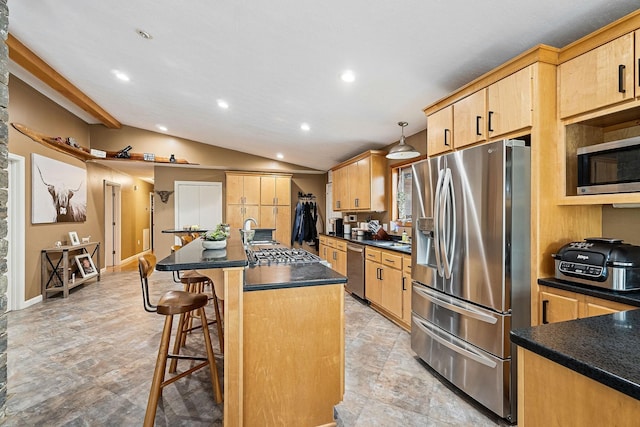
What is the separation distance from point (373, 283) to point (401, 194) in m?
1.45

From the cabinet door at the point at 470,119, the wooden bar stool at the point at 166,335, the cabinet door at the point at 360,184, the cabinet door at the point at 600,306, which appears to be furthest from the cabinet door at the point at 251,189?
the cabinet door at the point at 600,306

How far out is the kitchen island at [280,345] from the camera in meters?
1.58

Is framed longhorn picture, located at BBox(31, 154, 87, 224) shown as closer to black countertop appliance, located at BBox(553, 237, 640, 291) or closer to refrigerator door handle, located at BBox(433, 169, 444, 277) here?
refrigerator door handle, located at BBox(433, 169, 444, 277)

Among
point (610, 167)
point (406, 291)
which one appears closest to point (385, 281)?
point (406, 291)

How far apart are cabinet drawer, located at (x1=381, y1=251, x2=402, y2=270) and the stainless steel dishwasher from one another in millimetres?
584

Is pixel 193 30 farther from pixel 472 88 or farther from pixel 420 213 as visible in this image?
pixel 420 213

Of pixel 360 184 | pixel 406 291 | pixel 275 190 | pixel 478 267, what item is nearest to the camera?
pixel 478 267

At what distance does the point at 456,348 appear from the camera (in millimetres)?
2113

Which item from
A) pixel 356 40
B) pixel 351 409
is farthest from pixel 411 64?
pixel 351 409

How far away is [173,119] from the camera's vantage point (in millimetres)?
5375

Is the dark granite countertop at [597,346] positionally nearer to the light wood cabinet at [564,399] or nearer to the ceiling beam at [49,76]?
the light wood cabinet at [564,399]

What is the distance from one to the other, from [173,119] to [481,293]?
18.0 ft

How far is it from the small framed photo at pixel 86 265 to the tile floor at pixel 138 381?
163cm

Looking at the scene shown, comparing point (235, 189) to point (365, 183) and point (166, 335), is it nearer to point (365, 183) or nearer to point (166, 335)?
point (365, 183)
